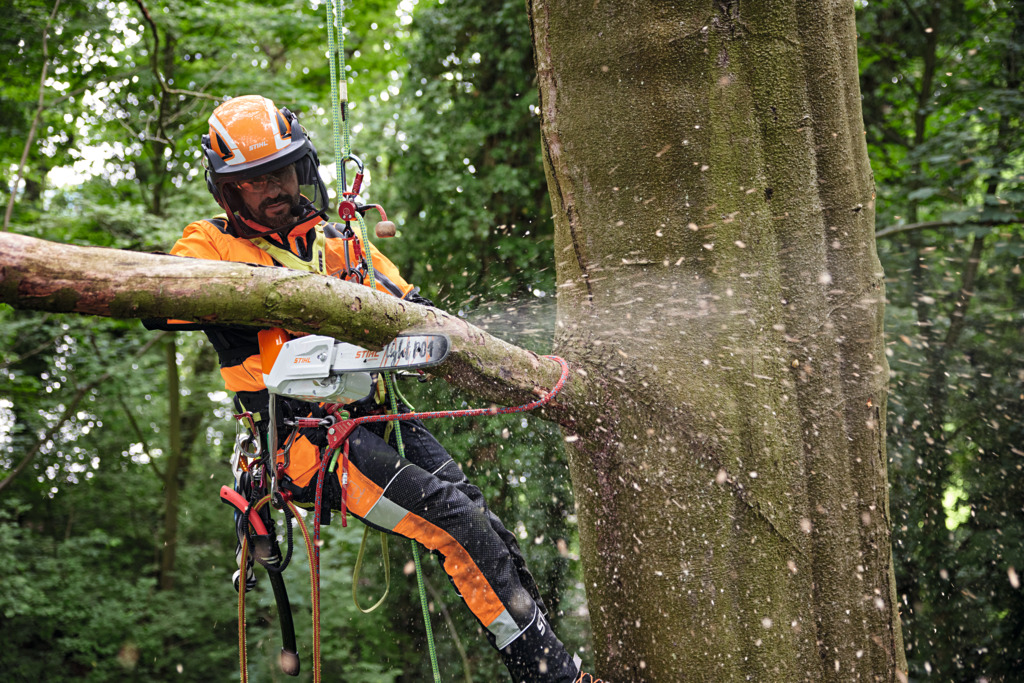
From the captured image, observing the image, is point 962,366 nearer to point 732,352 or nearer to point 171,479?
point 732,352

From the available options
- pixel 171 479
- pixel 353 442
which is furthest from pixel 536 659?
pixel 171 479

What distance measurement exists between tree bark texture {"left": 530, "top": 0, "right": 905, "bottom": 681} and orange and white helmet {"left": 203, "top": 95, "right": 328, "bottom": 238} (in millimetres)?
924

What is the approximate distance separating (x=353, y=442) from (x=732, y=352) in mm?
1128

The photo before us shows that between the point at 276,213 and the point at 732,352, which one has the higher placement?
the point at 276,213

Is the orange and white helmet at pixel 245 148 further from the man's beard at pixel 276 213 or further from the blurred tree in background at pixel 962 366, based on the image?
the blurred tree in background at pixel 962 366

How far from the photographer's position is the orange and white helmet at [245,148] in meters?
1.96

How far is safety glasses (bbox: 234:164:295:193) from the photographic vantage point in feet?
6.60

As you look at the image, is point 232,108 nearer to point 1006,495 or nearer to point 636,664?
point 636,664

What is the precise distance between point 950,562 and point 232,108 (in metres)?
4.67

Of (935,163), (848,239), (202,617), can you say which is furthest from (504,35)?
(202,617)

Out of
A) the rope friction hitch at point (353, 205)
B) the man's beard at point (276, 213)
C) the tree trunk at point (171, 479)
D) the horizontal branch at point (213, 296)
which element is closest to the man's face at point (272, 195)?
the man's beard at point (276, 213)

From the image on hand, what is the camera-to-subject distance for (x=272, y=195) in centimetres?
202

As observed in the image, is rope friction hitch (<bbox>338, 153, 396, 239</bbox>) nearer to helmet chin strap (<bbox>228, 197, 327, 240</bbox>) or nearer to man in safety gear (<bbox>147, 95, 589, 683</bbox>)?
man in safety gear (<bbox>147, 95, 589, 683</bbox>)

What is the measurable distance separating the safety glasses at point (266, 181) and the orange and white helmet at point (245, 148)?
0.08 feet
